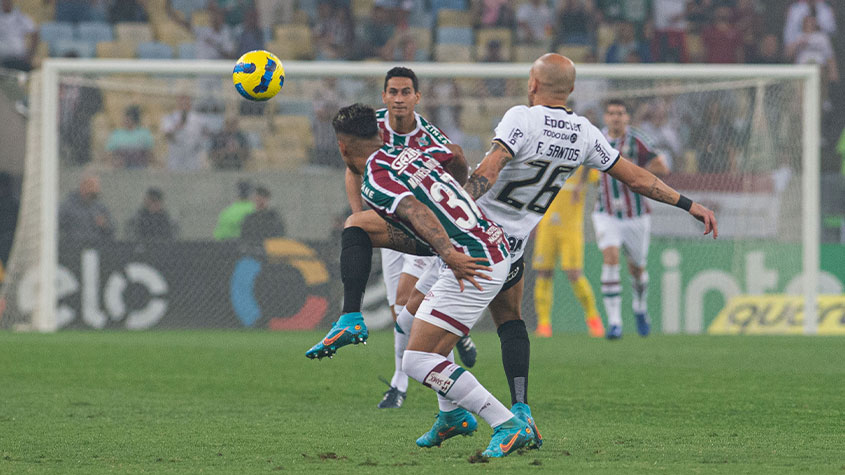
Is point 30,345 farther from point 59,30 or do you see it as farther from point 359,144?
point 59,30

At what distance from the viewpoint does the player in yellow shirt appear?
13633 millimetres

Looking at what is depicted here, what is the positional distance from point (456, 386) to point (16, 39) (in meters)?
16.3

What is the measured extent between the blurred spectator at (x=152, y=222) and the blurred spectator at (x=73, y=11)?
570 cm

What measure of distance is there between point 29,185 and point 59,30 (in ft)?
18.0

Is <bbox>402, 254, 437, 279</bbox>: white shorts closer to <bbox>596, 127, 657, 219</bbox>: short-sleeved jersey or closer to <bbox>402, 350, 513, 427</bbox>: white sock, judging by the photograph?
<bbox>402, 350, 513, 427</bbox>: white sock

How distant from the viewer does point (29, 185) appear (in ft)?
49.5

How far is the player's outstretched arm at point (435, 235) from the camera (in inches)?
191

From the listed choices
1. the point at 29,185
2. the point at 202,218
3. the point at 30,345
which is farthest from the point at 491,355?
the point at 29,185

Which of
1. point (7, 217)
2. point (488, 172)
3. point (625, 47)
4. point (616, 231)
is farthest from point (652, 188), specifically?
point (625, 47)

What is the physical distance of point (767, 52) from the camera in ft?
67.7

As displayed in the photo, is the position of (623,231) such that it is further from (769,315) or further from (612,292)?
(769,315)

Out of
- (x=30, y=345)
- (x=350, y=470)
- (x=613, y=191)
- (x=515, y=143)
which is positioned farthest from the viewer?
(x=613, y=191)

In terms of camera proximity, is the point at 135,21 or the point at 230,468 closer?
the point at 230,468

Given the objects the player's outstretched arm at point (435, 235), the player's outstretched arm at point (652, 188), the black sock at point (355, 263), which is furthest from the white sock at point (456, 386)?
the player's outstretched arm at point (652, 188)
